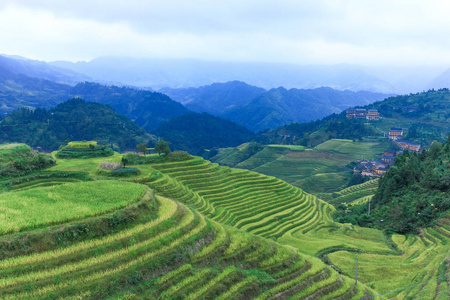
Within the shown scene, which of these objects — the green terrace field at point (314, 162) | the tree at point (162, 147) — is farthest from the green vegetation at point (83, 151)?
the green terrace field at point (314, 162)

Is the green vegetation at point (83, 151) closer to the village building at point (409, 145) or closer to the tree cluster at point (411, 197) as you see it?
the tree cluster at point (411, 197)

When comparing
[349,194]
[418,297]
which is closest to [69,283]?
[418,297]

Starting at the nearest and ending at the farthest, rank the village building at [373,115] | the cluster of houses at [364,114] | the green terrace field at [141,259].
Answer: the green terrace field at [141,259] < the village building at [373,115] < the cluster of houses at [364,114]

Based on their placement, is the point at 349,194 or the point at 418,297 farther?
the point at 349,194

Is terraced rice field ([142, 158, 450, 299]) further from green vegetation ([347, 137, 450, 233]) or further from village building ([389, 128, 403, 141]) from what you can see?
village building ([389, 128, 403, 141])

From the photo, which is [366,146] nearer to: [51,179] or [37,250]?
[51,179]

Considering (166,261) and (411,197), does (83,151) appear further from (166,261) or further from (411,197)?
(411,197)
